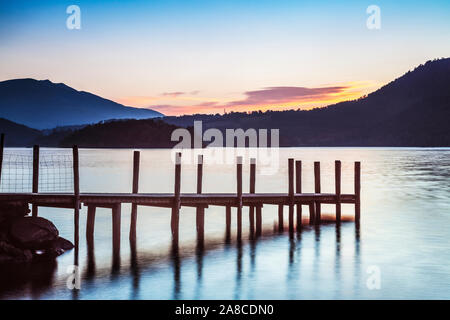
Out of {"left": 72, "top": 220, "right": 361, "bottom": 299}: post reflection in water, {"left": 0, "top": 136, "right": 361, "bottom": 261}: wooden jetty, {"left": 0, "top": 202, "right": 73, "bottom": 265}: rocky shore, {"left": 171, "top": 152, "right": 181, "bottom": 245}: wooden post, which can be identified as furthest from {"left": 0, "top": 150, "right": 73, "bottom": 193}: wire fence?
{"left": 0, "top": 202, "right": 73, "bottom": 265}: rocky shore

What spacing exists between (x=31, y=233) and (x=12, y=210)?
54.8 inches

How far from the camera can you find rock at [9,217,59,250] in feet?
60.5

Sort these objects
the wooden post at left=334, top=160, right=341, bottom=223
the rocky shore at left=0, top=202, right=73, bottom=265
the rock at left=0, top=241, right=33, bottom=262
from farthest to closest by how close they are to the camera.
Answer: the wooden post at left=334, top=160, right=341, bottom=223 < the rocky shore at left=0, top=202, right=73, bottom=265 < the rock at left=0, top=241, right=33, bottom=262

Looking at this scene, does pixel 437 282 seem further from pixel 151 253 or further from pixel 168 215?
pixel 168 215

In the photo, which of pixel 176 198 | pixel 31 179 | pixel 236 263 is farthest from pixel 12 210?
pixel 31 179

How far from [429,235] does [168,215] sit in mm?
12752

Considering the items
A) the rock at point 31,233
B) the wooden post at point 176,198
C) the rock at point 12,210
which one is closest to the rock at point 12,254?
the rock at point 31,233

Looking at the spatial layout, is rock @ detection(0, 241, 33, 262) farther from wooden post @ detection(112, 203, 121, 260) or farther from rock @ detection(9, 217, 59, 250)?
wooden post @ detection(112, 203, 121, 260)

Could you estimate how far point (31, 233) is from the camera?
18.4 metres

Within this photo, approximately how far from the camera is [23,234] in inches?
727
